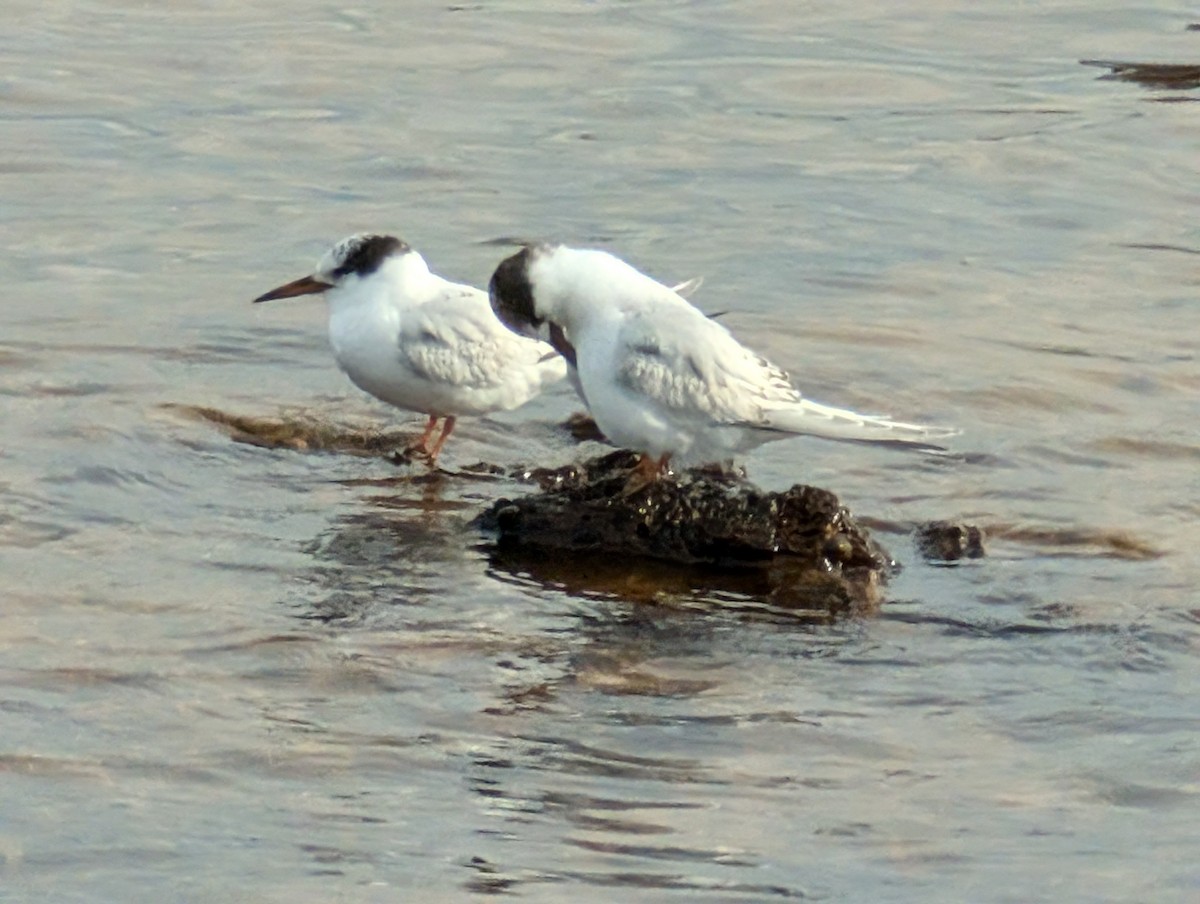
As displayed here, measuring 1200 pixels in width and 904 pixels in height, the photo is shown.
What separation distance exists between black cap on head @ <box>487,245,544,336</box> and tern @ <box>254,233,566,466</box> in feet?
1.33

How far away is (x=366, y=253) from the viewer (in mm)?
7250

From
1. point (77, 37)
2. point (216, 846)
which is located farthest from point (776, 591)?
point (77, 37)

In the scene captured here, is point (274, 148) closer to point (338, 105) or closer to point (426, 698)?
point (338, 105)

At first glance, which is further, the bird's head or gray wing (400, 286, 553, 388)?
the bird's head

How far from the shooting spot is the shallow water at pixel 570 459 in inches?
169

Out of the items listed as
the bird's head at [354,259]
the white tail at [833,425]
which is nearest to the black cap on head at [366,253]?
the bird's head at [354,259]

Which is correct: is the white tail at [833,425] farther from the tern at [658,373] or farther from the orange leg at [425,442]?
the orange leg at [425,442]

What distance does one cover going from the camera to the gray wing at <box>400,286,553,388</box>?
6957 mm

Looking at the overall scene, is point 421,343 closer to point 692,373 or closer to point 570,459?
point 570,459

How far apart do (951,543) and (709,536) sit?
66 centimetres

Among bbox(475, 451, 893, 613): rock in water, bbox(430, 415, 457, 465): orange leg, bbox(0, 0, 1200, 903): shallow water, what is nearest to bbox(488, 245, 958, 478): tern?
bbox(475, 451, 893, 613): rock in water

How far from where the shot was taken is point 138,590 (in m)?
5.59

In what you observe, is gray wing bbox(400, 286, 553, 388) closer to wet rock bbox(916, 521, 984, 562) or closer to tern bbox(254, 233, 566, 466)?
tern bbox(254, 233, 566, 466)

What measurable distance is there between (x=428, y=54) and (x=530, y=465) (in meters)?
6.15
